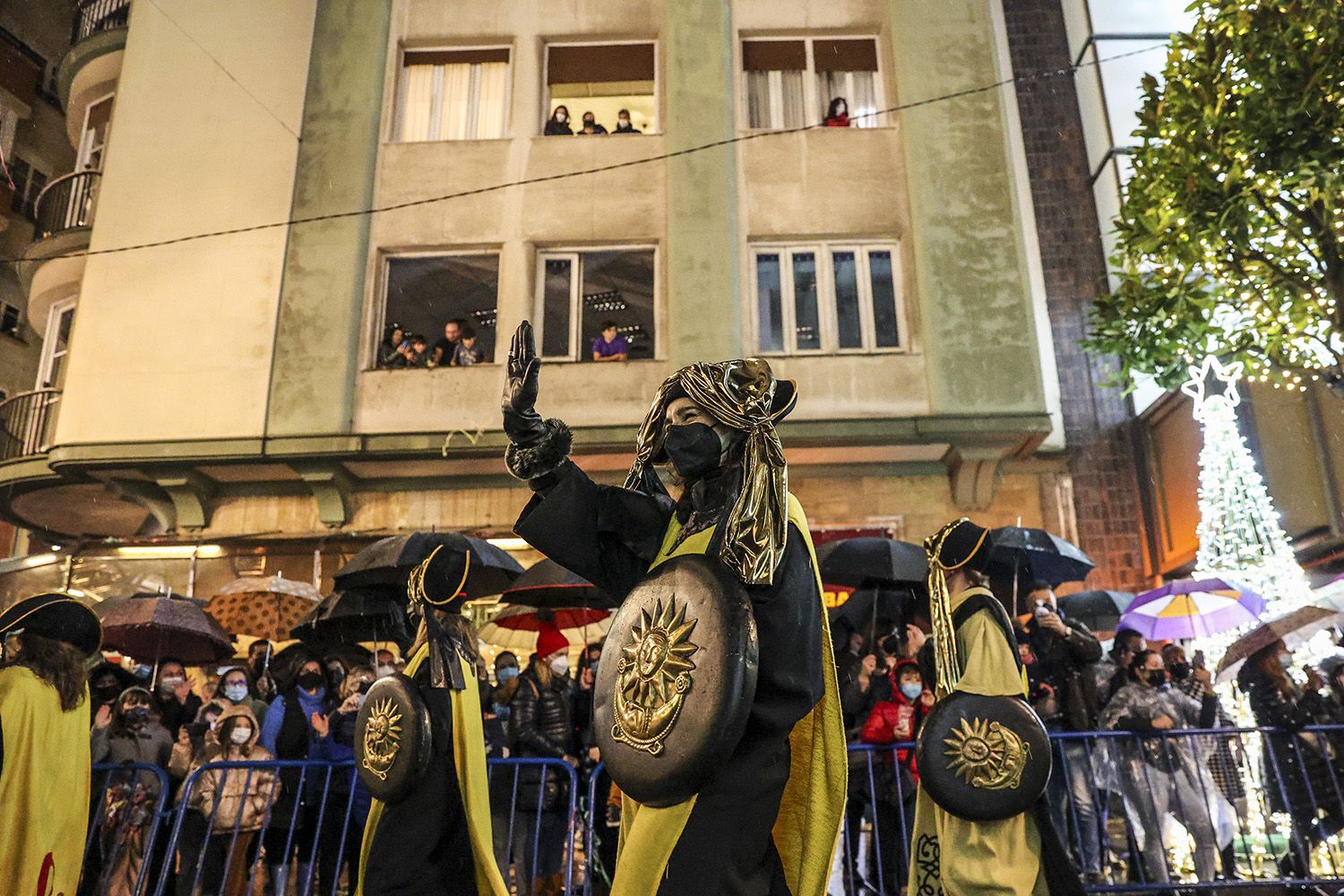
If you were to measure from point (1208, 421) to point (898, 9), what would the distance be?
25.0 ft

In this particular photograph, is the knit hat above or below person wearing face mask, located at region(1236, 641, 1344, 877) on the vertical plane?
above

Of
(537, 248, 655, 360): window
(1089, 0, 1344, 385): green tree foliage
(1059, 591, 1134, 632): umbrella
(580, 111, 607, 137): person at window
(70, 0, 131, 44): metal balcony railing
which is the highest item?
(70, 0, 131, 44): metal balcony railing

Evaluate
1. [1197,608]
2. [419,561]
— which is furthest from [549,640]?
[1197,608]

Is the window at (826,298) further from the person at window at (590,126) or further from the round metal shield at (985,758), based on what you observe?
the round metal shield at (985,758)

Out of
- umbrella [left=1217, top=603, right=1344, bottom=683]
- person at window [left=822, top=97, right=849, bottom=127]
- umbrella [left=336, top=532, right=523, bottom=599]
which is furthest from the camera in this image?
person at window [left=822, top=97, right=849, bottom=127]

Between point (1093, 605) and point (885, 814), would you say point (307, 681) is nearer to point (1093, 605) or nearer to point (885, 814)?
point (885, 814)

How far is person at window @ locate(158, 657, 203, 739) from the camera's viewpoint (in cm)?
902

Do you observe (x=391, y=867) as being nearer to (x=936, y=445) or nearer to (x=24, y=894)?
(x=24, y=894)

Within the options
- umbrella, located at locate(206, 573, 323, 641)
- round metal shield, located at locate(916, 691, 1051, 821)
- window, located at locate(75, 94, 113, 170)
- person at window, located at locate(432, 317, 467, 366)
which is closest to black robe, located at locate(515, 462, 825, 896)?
round metal shield, located at locate(916, 691, 1051, 821)

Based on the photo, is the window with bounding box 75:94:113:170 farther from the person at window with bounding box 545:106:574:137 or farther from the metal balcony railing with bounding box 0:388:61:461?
the person at window with bounding box 545:106:574:137

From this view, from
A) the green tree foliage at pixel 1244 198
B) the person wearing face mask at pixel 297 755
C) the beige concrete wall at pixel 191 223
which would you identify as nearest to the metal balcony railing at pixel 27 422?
the beige concrete wall at pixel 191 223

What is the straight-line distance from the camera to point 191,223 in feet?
50.8

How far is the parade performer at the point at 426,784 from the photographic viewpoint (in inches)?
213

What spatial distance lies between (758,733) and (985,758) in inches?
105
